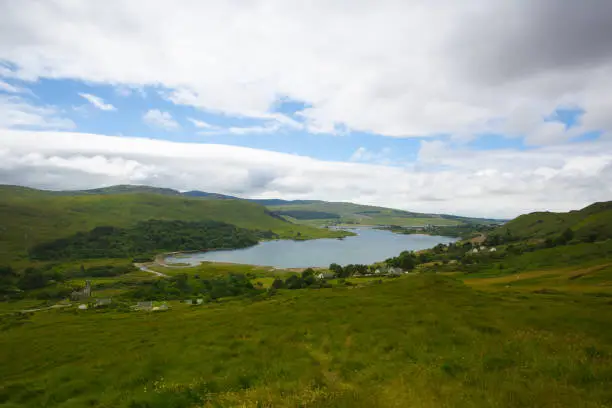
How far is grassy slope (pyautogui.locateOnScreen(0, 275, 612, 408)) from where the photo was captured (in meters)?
17.1

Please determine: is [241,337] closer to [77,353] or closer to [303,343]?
[303,343]

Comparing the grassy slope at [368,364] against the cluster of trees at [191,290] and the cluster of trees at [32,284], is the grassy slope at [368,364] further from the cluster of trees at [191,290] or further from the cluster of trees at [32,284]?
the cluster of trees at [32,284]

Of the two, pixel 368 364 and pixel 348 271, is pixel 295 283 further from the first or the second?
pixel 368 364

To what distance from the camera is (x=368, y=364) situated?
2352cm

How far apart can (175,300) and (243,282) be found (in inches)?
1113

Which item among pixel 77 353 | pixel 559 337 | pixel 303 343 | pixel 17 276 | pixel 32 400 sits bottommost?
pixel 17 276

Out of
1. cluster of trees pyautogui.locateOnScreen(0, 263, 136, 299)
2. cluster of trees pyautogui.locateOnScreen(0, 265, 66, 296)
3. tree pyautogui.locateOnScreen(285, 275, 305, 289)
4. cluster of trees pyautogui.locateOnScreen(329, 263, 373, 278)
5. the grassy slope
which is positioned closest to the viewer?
the grassy slope

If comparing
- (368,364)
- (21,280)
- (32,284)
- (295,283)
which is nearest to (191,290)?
(295,283)

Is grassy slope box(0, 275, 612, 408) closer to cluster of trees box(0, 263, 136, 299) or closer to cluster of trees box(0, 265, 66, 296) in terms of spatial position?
cluster of trees box(0, 263, 136, 299)

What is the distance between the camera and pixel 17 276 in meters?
194

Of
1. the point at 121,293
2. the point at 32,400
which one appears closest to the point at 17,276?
the point at 121,293

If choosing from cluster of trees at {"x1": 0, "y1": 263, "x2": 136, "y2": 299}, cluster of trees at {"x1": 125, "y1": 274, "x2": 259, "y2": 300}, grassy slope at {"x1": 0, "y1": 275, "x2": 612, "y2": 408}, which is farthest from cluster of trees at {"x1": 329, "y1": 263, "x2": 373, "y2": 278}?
grassy slope at {"x1": 0, "y1": 275, "x2": 612, "y2": 408}

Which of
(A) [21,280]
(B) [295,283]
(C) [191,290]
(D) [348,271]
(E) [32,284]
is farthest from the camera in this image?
(A) [21,280]

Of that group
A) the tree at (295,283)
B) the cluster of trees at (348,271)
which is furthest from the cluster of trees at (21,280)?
the cluster of trees at (348,271)
